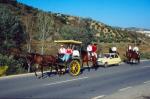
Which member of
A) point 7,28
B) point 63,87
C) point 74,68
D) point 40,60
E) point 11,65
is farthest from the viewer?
point 7,28

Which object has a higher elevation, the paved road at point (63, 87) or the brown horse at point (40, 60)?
the brown horse at point (40, 60)

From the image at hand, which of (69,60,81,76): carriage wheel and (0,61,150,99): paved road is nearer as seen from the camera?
(0,61,150,99): paved road

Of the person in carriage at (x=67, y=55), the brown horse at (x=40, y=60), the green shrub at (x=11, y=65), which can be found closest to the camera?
the brown horse at (x=40, y=60)

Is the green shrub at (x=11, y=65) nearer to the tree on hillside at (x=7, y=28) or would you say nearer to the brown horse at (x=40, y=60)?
the brown horse at (x=40, y=60)

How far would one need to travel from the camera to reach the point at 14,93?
50.2ft

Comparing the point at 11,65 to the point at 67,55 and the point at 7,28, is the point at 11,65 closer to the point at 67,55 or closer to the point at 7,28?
the point at 67,55

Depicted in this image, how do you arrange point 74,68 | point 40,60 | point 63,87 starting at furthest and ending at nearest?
point 74,68 < point 40,60 < point 63,87

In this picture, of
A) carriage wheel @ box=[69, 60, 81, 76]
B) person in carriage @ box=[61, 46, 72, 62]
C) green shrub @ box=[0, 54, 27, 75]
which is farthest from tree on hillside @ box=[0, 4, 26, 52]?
carriage wheel @ box=[69, 60, 81, 76]

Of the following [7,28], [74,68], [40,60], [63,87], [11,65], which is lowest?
[63,87]

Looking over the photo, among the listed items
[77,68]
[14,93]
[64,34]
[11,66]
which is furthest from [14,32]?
[14,93]

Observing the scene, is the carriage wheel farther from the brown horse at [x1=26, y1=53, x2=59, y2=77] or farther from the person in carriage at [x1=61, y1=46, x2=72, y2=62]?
the brown horse at [x1=26, y1=53, x2=59, y2=77]

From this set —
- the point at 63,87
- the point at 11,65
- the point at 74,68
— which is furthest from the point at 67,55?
the point at 63,87

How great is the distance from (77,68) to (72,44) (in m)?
1.81

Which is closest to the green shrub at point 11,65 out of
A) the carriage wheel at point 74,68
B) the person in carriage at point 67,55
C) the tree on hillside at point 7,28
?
the person in carriage at point 67,55
